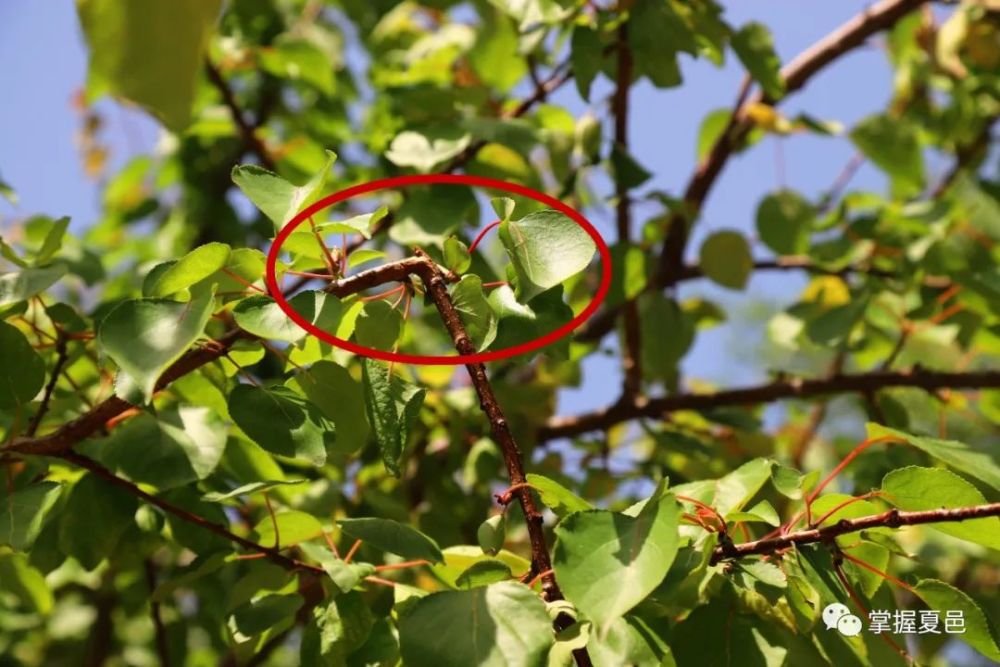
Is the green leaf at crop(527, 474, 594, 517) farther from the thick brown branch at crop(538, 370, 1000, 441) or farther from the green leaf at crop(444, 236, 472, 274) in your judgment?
the thick brown branch at crop(538, 370, 1000, 441)

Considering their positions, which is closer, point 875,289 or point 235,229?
point 875,289

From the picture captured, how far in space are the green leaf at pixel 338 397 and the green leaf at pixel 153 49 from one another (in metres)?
Result: 0.44

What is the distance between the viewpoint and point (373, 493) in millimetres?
1080

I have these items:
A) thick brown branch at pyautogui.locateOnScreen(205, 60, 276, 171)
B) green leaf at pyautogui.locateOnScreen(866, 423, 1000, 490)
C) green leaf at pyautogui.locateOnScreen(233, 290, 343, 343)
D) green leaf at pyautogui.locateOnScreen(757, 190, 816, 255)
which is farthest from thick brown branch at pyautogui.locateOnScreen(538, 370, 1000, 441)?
green leaf at pyautogui.locateOnScreen(233, 290, 343, 343)

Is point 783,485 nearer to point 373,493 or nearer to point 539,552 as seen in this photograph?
point 539,552

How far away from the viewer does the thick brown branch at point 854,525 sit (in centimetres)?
61

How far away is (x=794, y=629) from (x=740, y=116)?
0.89 m

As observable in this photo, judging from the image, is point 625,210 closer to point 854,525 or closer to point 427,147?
point 427,147

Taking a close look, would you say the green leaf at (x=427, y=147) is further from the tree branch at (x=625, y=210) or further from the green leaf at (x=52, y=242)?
the green leaf at (x=52, y=242)

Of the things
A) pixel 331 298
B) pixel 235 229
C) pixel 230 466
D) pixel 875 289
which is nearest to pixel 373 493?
pixel 230 466

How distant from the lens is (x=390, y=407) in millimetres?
656

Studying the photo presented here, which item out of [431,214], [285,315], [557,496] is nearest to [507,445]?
[557,496]

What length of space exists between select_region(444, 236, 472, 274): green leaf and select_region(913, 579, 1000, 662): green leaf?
321 mm

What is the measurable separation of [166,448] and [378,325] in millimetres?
173
